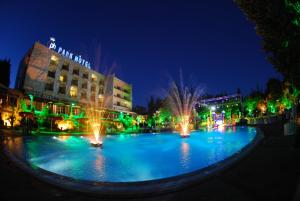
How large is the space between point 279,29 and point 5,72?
40246mm

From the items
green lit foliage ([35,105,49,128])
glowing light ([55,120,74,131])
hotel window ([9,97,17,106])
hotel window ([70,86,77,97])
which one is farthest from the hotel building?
glowing light ([55,120,74,131])

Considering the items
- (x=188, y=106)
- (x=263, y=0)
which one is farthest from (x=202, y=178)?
(x=188, y=106)

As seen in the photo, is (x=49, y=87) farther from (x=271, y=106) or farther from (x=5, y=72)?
(x=271, y=106)

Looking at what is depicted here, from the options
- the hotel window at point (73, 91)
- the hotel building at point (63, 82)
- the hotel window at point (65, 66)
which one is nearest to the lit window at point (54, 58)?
the hotel building at point (63, 82)

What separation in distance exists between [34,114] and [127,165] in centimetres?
2445

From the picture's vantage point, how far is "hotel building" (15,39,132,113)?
3394cm

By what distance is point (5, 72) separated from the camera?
1406 inches

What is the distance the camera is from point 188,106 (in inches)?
2414

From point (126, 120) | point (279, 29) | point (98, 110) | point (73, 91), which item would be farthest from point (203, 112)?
point (279, 29)

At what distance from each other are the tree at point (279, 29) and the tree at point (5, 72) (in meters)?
38.2

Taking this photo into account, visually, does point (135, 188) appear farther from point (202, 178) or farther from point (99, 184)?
point (202, 178)

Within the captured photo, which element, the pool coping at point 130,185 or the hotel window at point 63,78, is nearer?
the pool coping at point 130,185

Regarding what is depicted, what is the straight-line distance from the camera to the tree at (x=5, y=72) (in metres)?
35.1

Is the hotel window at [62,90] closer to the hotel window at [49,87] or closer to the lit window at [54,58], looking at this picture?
the hotel window at [49,87]
